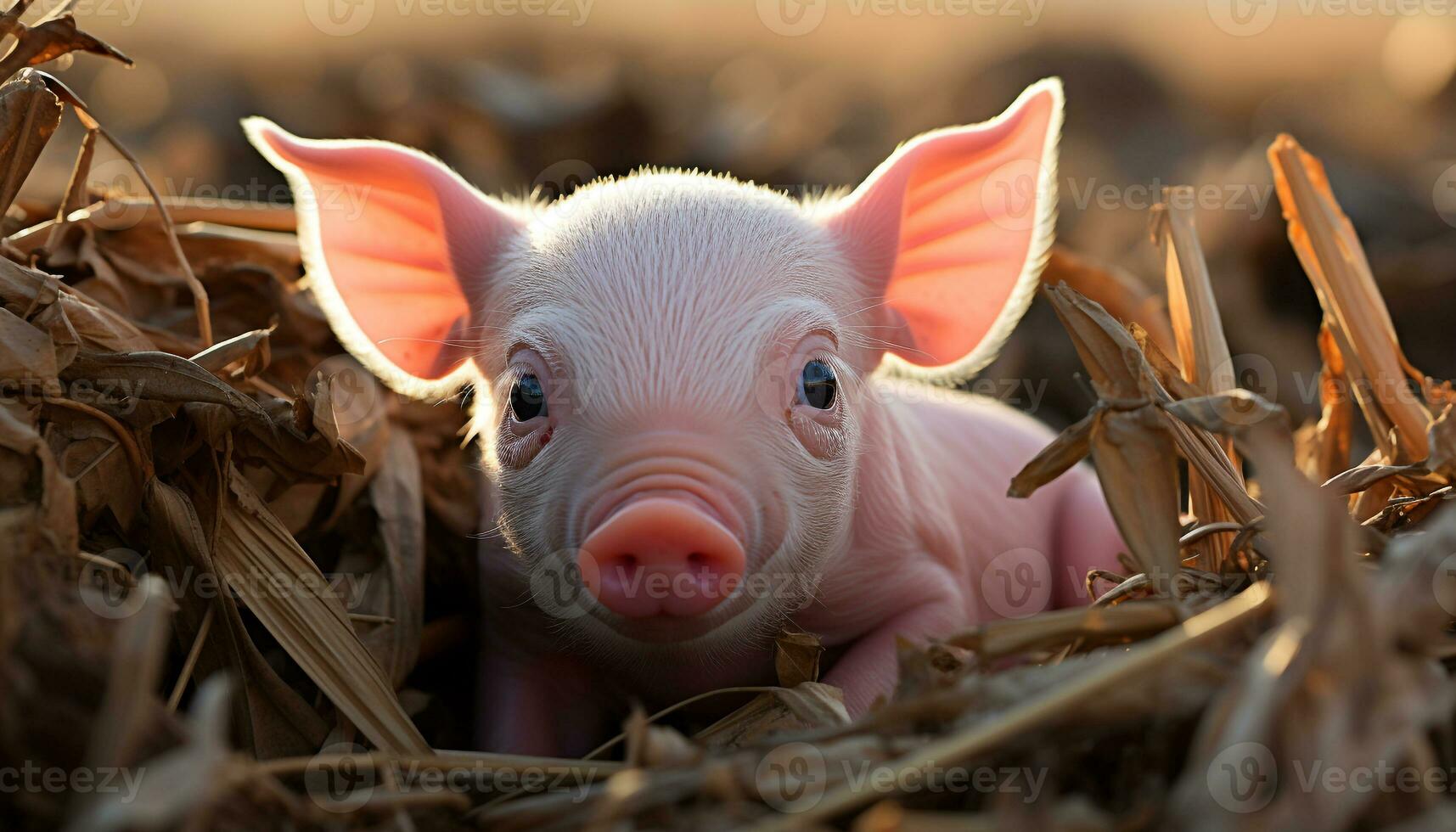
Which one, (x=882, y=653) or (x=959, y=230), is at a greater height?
(x=959, y=230)

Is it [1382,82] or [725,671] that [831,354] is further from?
[1382,82]

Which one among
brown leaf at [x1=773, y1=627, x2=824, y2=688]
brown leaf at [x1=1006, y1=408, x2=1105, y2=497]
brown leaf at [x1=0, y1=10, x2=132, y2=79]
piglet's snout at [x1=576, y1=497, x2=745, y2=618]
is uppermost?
brown leaf at [x1=0, y1=10, x2=132, y2=79]

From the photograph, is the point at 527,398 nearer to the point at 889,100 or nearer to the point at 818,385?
the point at 818,385

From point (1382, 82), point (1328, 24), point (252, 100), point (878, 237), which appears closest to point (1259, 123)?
point (1382, 82)

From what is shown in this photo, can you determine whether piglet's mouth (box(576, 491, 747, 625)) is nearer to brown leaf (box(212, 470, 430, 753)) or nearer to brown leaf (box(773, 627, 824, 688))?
brown leaf (box(773, 627, 824, 688))

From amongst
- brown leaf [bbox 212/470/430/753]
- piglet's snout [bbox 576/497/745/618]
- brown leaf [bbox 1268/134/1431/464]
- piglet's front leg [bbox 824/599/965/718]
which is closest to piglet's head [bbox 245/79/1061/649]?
piglet's snout [bbox 576/497/745/618]

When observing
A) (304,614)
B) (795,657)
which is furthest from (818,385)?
(304,614)

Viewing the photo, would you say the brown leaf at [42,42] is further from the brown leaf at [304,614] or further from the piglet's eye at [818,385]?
the piglet's eye at [818,385]

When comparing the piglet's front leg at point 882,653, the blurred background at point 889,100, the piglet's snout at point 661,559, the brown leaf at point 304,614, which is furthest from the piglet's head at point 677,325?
the blurred background at point 889,100
